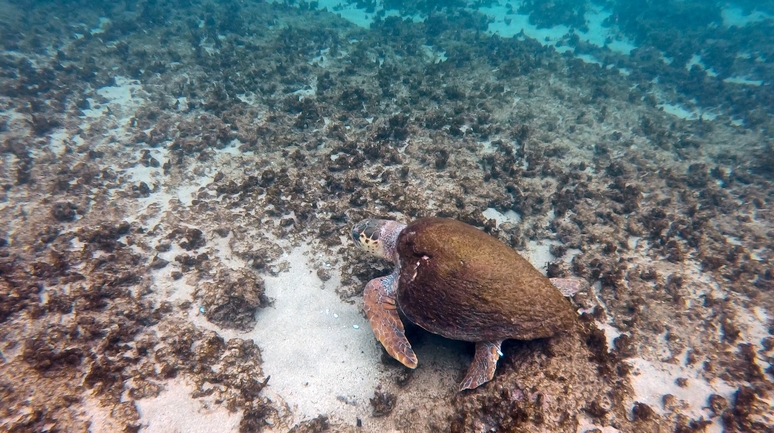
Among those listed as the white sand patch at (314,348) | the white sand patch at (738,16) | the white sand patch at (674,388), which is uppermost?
the white sand patch at (738,16)

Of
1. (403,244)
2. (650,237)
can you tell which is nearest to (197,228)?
(403,244)

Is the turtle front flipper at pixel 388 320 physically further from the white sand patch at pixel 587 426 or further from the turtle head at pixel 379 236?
the white sand patch at pixel 587 426

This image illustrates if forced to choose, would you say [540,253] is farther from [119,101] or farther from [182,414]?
[119,101]

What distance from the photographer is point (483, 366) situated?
367cm

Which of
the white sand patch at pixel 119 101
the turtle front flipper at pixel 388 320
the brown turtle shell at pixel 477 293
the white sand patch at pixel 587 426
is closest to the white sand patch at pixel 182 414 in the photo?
the turtle front flipper at pixel 388 320

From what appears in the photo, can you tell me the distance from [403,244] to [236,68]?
38.1 feet

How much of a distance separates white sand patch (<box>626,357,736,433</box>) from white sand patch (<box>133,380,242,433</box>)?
4818mm

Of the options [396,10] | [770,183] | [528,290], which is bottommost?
[528,290]

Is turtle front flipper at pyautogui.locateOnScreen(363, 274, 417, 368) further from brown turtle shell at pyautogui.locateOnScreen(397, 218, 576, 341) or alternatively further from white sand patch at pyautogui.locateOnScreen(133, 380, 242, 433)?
white sand patch at pyautogui.locateOnScreen(133, 380, 242, 433)

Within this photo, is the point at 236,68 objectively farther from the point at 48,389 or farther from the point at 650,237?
the point at 650,237

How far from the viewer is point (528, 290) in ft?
11.7

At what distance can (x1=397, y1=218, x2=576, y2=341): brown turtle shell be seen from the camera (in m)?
3.51

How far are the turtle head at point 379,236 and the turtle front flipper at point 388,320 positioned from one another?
51 cm

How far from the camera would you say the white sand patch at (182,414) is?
368cm
